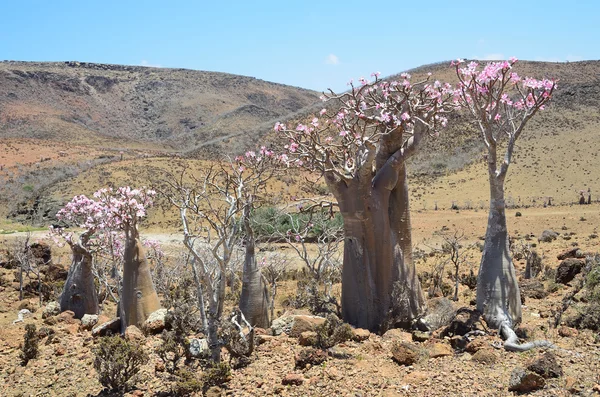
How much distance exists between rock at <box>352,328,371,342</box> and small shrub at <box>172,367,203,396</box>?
1821 millimetres

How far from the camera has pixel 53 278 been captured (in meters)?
12.4

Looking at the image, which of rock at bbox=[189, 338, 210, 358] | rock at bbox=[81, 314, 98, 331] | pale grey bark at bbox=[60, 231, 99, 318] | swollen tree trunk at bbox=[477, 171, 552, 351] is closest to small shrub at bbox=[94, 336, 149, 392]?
rock at bbox=[189, 338, 210, 358]

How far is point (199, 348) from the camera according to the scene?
5.62 metres

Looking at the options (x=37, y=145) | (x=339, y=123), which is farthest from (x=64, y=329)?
(x=37, y=145)

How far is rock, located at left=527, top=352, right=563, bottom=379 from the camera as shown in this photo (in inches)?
176

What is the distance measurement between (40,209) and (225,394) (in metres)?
25.0

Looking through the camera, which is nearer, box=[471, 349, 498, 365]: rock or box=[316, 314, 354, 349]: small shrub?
box=[471, 349, 498, 365]: rock

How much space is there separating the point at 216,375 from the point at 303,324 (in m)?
1.50

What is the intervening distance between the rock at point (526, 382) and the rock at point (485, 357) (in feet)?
1.98

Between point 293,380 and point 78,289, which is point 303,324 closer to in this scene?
point 293,380

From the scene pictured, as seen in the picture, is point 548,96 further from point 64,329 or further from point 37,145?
point 37,145

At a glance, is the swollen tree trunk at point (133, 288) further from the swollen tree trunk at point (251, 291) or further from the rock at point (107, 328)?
the swollen tree trunk at point (251, 291)

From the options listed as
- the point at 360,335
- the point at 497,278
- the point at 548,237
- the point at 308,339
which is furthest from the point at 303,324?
the point at 548,237

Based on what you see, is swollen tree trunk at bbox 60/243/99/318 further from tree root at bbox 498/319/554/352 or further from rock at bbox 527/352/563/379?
rock at bbox 527/352/563/379
